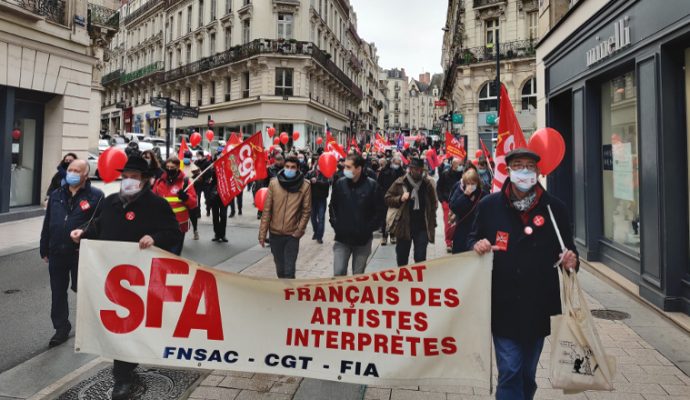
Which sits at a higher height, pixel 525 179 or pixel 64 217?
pixel 525 179

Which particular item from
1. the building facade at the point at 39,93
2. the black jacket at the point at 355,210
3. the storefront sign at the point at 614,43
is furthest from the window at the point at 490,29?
the black jacket at the point at 355,210

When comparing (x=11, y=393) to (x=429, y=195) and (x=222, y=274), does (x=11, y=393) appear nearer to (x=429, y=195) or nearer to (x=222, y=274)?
(x=222, y=274)

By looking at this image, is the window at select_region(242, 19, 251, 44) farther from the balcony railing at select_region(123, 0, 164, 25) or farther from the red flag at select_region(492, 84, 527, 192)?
the red flag at select_region(492, 84, 527, 192)

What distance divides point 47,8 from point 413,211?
13.1 meters

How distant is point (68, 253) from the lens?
468 centimetres

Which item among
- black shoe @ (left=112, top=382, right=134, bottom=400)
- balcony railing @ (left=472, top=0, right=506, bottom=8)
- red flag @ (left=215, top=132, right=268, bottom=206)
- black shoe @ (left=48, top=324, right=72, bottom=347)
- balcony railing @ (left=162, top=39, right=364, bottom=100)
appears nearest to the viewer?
black shoe @ (left=112, top=382, right=134, bottom=400)

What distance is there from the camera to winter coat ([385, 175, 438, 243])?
250 inches

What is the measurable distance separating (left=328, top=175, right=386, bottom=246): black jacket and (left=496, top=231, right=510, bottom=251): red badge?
2253mm

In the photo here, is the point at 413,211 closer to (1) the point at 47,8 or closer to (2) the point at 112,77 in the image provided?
(1) the point at 47,8

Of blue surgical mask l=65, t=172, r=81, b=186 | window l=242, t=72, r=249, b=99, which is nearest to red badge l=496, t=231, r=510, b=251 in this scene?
blue surgical mask l=65, t=172, r=81, b=186

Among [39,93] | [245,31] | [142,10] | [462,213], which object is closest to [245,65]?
[245,31]

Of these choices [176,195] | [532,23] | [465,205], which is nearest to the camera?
[465,205]

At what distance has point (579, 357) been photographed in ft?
8.68

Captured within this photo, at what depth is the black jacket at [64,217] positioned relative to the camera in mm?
4648
